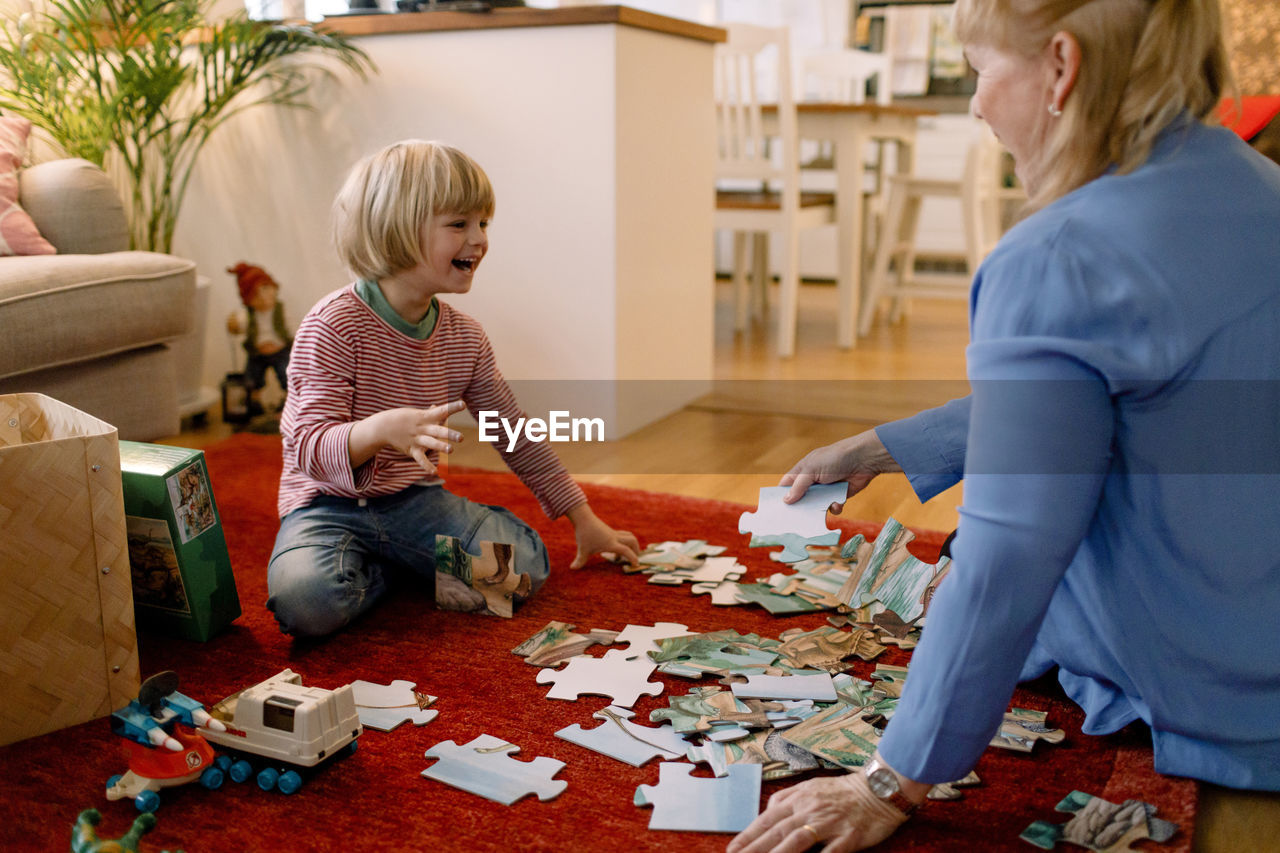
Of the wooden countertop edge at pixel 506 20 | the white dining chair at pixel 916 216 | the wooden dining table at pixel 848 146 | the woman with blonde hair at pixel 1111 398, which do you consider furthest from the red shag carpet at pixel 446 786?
the white dining chair at pixel 916 216

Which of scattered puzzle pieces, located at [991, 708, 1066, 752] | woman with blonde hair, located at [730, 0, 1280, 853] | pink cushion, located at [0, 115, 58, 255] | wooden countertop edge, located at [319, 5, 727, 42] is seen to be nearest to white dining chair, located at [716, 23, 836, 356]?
wooden countertop edge, located at [319, 5, 727, 42]

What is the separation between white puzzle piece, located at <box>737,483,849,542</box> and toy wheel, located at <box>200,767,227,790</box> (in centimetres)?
59

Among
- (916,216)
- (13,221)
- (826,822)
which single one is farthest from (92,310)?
(916,216)

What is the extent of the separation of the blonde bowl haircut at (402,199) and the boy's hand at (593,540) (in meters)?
0.47

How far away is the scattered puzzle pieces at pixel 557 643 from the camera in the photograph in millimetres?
1354

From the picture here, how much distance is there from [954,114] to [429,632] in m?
4.82

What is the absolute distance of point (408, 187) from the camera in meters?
1.52

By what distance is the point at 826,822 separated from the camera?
93 centimetres

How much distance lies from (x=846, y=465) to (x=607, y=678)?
382 mm

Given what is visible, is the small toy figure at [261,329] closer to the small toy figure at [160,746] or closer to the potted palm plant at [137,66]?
the potted palm plant at [137,66]

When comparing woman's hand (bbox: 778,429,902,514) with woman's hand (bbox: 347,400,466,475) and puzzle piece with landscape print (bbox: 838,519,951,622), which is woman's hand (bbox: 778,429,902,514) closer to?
puzzle piece with landscape print (bbox: 838,519,951,622)

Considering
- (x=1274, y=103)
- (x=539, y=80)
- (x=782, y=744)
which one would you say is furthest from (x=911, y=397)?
(x=782, y=744)

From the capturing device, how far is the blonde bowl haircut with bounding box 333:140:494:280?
5.00 ft

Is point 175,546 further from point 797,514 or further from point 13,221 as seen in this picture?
point 13,221
